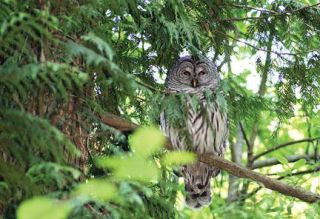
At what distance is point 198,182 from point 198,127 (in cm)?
58

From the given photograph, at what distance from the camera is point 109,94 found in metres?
3.50

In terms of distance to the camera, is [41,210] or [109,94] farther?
A: [109,94]

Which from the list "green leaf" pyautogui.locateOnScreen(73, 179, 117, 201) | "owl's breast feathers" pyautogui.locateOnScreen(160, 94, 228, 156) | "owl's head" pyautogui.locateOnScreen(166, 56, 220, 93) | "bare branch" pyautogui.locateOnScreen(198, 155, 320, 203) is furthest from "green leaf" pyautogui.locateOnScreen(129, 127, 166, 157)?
"owl's head" pyautogui.locateOnScreen(166, 56, 220, 93)

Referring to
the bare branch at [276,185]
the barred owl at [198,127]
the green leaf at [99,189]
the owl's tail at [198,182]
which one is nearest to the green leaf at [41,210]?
the green leaf at [99,189]

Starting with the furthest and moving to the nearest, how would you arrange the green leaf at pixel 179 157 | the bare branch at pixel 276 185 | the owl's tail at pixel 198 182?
the owl's tail at pixel 198 182 → the bare branch at pixel 276 185 → the green leaf at pixel 179 157

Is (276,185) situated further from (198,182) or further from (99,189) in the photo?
(99,189)

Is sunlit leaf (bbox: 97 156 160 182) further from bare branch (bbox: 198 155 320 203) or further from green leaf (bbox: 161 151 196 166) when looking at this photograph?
bare branch (bbox: 198 155 320 203)

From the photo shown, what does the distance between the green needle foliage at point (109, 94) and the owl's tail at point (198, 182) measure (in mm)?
730

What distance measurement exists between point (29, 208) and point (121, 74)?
1020 millimetres

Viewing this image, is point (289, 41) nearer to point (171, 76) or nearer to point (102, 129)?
point (171, 76)

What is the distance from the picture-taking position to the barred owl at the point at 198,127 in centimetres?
486

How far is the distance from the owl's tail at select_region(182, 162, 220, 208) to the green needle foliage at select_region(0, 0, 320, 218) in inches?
28.7

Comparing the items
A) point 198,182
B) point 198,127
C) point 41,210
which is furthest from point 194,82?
point 41,210

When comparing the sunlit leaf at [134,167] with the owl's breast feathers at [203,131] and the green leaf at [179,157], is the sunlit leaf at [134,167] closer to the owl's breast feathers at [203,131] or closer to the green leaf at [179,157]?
the green leaf at [179,157]
